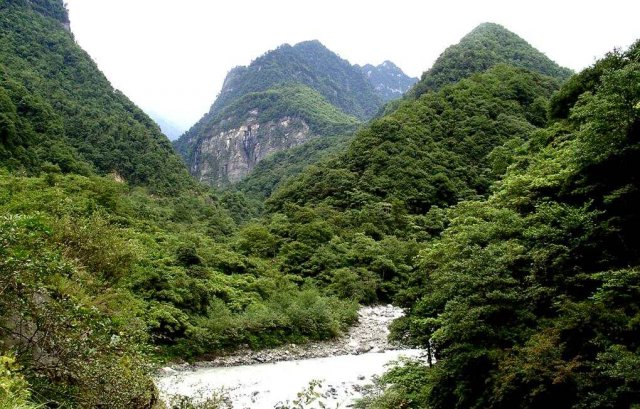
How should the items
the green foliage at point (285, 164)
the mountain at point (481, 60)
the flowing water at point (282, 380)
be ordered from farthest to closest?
1. the green foliage at point (285, 164)
2. the mountain at point (481, 60)
3. the flowing water at point (282, 380)

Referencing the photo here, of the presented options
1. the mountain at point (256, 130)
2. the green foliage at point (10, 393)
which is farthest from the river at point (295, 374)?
the mountain at point (256, 130)

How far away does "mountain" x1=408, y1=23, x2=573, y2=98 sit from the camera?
86125mm

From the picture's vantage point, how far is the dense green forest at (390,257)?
7.81m

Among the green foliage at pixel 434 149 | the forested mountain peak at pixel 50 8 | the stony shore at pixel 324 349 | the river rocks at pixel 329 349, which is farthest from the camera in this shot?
the forested mountain peak at pixel 50 8

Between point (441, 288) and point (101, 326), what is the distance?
895cm

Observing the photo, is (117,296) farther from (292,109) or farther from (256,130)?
(256,130)

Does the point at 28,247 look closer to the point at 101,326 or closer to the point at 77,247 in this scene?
the point at 101,326

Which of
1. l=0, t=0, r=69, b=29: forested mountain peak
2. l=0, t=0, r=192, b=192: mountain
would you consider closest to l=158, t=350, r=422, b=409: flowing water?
l=0, t=0, r=192, b=192: mountain

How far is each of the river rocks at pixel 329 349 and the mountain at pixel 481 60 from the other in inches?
2575

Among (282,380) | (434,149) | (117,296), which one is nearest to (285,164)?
(434,149)

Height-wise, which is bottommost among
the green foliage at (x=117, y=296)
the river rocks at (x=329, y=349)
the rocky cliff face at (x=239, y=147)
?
the river rocks at (x=329, y=349)

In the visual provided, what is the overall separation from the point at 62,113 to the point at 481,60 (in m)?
72.7

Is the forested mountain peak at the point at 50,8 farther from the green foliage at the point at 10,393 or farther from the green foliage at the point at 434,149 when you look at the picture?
the green foliage at the point at 10,393

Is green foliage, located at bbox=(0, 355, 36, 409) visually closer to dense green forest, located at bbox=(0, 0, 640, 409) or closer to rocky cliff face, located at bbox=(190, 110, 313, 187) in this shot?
dense green forest, located at bbox=(0, 0, 640, 409)
